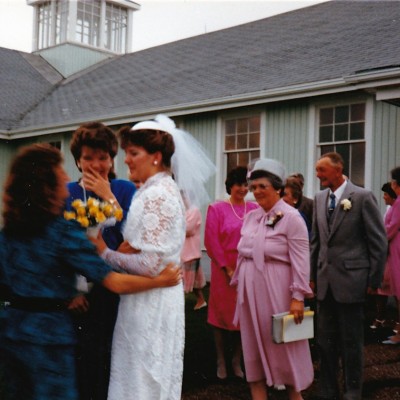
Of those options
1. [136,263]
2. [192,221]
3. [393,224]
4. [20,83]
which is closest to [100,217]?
[136,263]

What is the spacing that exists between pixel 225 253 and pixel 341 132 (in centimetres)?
619

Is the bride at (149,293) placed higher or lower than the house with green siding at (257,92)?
lower

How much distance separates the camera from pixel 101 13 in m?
25.8

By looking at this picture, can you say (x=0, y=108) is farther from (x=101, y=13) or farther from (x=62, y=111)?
(x=101, y=13)

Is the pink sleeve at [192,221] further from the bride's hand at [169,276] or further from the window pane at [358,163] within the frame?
the bride's hand at [169,276]

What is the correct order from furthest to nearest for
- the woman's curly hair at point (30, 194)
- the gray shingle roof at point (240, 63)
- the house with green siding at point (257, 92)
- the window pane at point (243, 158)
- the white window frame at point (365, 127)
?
the window pane at point (243, 158) → the gray shingle roof at point (240, 63) → the house with green siding at point (257, 92) → the white window frame at point (365, 127) → the woman's curly hair at point (30, 194)

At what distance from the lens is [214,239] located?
6465 mm

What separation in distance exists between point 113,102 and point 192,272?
862 centimetres

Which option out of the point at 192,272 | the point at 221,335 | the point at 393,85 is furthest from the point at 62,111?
the point at 221,335

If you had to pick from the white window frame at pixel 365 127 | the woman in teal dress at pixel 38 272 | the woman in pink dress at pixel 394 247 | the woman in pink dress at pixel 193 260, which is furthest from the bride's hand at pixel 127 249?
the white window frame at pixel 365 127

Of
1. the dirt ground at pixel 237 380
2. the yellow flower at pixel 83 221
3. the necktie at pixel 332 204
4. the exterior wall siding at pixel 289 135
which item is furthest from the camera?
the exterior wall siding at pixel 289 135

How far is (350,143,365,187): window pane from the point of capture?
455 inches

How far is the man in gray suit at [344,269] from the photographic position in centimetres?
531

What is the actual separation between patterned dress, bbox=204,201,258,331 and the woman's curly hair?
3568 mm
